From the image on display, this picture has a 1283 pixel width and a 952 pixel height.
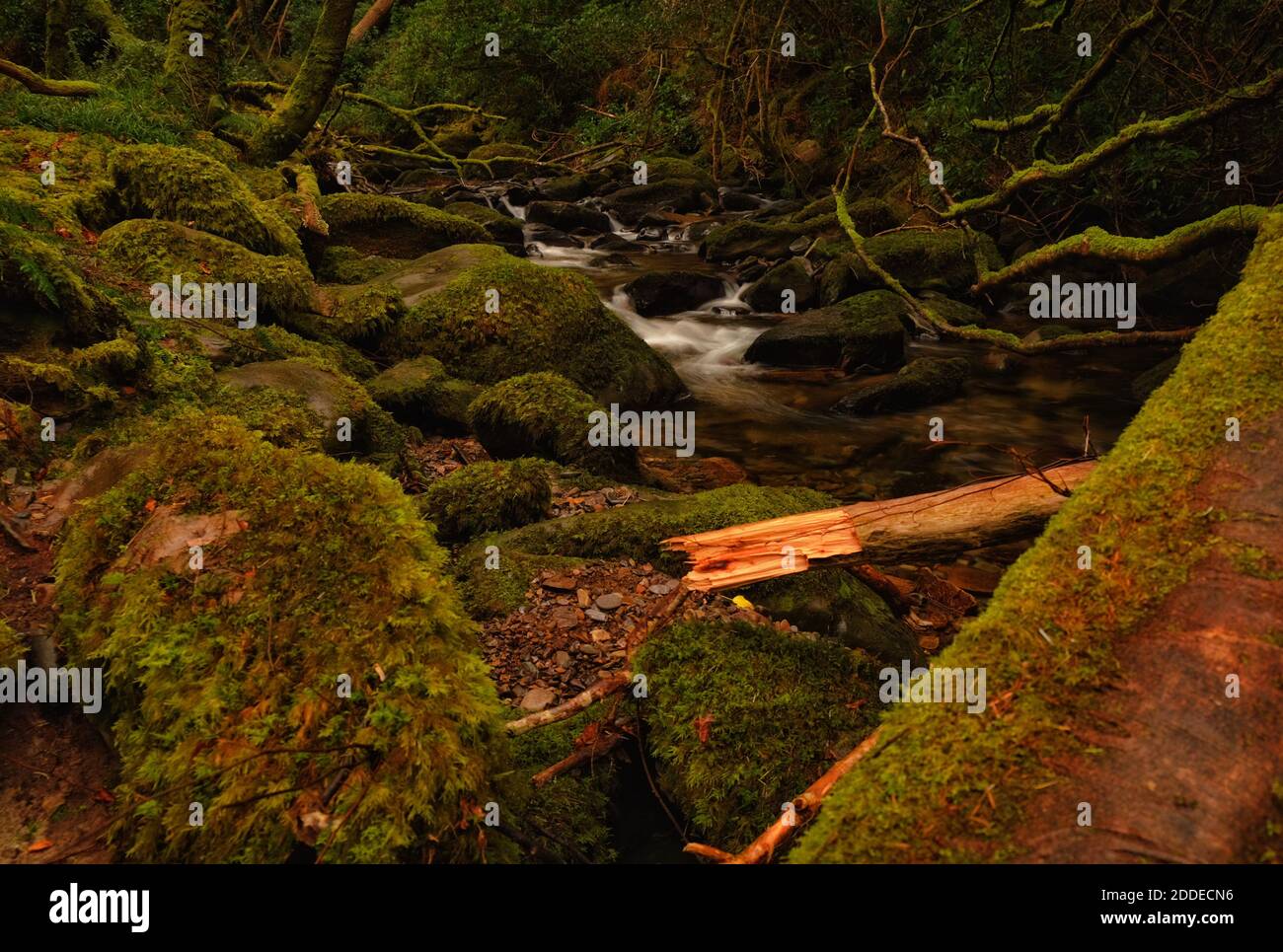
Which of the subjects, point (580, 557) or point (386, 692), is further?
point (580, 557)

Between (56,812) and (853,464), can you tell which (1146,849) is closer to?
(56,812)

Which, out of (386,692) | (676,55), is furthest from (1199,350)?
(676,55)

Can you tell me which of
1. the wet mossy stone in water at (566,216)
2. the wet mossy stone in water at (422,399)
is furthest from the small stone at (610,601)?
the wet mossy stone in water at (566,216)

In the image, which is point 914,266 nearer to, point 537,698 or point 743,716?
point 743,716

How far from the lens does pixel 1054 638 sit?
181cm

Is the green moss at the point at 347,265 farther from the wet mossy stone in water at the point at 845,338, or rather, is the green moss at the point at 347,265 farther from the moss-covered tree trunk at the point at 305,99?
the wet mossy stone in water at the point at 845,338

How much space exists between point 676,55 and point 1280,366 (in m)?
23.0

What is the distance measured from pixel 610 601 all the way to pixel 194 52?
476 inches

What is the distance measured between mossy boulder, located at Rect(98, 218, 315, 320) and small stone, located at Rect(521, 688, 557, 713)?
515 centimetres

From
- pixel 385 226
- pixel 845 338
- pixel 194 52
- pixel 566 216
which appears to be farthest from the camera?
pixel 566 216

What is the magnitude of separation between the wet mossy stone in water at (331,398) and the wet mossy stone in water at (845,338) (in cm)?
640

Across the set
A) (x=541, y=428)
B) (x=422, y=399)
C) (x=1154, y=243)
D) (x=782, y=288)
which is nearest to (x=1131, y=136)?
(x=1154, y=243)

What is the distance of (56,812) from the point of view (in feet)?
7.29

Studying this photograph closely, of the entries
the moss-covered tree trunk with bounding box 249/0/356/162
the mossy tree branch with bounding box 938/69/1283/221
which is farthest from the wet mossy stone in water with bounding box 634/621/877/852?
the moss-covered tree trunk with bounding box 249/0/356/162
